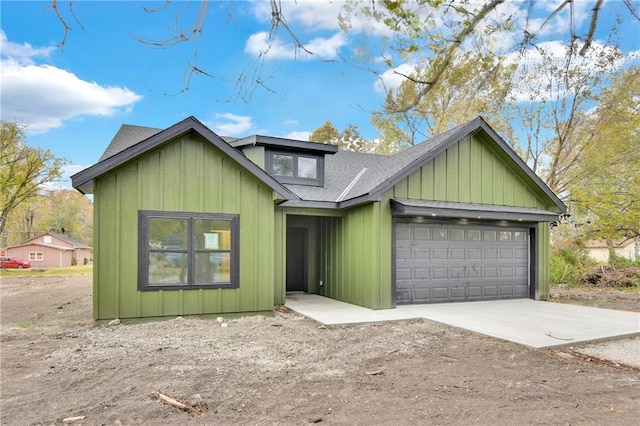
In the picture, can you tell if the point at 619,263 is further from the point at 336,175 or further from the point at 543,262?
the point at 336,175

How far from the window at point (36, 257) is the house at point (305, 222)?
36.3 m

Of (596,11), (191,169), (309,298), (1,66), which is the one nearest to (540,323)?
(309,298)

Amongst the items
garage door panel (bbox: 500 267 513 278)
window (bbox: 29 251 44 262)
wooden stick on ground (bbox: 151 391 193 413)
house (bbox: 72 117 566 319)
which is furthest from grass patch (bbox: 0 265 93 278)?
wooden stick on ground (bbox: 151 391 193 413)

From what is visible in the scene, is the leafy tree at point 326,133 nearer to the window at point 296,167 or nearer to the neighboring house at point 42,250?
the window at point 296,167

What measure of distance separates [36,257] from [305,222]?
3891 cm

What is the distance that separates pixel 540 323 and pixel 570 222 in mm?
14380

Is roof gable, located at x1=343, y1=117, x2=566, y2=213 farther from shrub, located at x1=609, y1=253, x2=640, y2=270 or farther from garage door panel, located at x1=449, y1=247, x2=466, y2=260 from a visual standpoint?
shrub, located at x1=609, y1=253, x2=640, y2=270

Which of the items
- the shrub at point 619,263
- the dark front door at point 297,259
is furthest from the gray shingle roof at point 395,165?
the shrub at point 619,263

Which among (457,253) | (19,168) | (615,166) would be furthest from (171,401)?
(19,168)

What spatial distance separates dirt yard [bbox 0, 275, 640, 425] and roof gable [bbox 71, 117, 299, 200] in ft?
8.74

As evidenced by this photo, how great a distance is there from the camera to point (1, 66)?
26.2 feet

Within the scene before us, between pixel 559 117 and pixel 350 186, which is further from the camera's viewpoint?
pixel 559 117

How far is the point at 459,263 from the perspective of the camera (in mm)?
10367

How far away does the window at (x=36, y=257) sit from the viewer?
129ft
